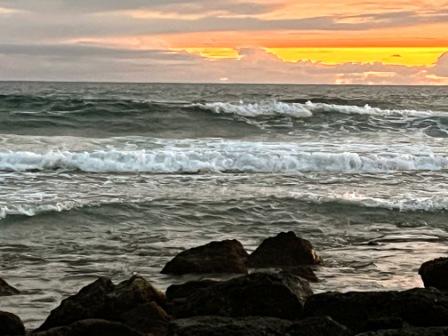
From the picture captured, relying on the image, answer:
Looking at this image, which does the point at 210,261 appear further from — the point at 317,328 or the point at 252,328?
the point at 317,328

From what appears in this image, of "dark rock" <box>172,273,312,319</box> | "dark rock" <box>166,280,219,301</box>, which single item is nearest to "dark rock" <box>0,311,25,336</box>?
"dark rock" <box>172,273,312,319</box>

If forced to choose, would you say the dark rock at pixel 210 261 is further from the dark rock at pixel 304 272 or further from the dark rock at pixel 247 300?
the dark rock at pixel 247 300

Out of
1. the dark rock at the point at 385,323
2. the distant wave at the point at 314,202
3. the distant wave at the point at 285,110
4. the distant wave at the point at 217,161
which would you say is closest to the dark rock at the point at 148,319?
the dark rock at the point at 385,323

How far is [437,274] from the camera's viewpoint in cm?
653

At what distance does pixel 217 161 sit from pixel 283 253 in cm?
1013

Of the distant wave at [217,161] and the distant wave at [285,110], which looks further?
the distant wave at [285,110]

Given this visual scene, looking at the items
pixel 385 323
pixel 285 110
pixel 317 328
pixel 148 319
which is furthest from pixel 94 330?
pixel 285 110

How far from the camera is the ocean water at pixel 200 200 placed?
7.96 m

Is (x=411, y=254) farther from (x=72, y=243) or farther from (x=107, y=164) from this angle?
(x=107, y=164)

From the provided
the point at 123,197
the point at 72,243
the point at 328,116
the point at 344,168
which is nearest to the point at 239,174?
the point at 344,168

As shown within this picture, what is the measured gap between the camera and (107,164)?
674 inches

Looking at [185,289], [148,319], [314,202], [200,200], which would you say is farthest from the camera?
[200,200]

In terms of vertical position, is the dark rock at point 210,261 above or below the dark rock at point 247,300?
below

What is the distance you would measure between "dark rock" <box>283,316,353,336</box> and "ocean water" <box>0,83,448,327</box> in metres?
2.23
